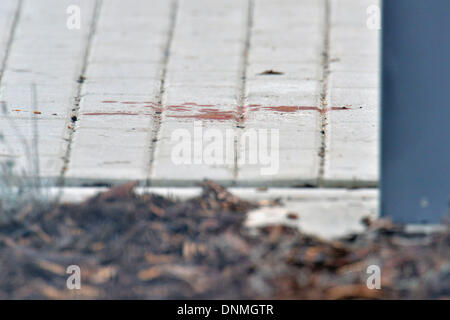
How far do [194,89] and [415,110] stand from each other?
1479 millimetres

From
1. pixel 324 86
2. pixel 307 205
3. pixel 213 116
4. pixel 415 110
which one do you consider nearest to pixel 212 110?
pixel 213 116

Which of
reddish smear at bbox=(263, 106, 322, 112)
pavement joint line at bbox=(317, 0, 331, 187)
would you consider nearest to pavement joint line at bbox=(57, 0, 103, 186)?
reddish smear at bbox=(263, 106, 322, 112)

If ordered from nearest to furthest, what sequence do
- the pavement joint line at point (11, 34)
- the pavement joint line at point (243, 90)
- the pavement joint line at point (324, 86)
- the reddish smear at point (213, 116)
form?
A: the pavement joint line at point (324, 86) < the pavement joint line at point (243, 90) < the reddish smear at point (213, 116) < the pavement joint line at point (11, 34)

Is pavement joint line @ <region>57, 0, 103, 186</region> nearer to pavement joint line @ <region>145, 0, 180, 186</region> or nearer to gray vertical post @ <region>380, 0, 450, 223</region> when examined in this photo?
pavement joint line @ <region>145, 0, 180, 186</region>

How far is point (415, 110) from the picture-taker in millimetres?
2799

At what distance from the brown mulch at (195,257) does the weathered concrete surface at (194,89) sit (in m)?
0.56

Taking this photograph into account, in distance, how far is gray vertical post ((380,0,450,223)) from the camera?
277cm

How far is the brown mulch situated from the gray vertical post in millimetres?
154

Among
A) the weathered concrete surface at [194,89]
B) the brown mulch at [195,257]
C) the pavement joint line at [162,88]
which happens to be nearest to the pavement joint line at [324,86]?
the weathered concrete surface at [194,89]

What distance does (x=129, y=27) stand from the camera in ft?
14.7

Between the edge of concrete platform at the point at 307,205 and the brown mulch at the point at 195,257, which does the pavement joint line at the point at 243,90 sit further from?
the brown mulch at the point at 195,257

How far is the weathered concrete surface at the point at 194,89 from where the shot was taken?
3434 mm

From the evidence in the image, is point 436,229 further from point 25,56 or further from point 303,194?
point 25,56

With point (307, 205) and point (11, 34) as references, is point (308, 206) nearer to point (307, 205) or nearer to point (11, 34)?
point (307, 205)
